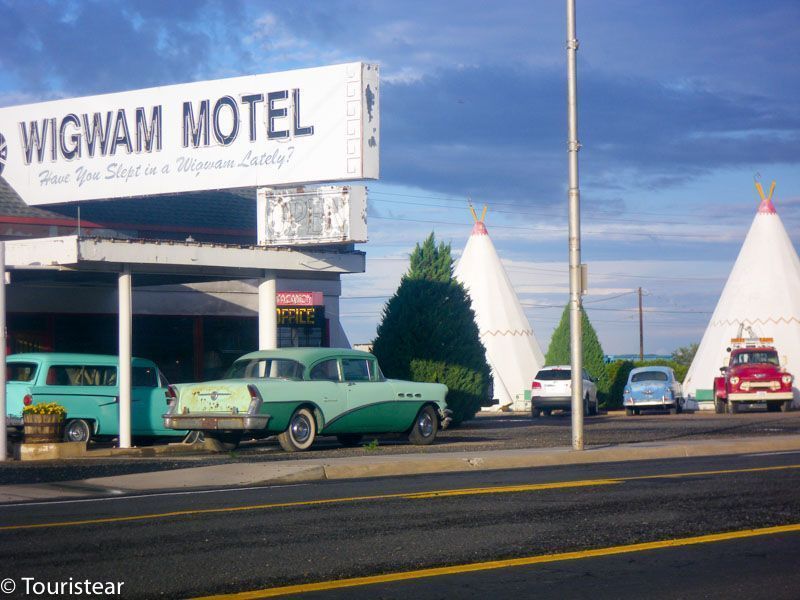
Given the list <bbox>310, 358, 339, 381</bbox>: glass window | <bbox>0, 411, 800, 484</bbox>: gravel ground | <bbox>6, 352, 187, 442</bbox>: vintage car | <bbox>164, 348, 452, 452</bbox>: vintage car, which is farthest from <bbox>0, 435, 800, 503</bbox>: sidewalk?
<bbox>6, 352, 187, 442</bbox>: vintage car

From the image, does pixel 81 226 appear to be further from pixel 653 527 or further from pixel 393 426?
pixel 653 527

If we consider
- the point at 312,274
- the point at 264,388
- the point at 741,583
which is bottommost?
the point at 741,583

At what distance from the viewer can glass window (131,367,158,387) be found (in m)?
19.6

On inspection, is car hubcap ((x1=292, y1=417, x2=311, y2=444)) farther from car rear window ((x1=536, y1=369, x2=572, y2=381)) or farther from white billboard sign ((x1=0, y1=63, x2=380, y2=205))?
car rear window ((x1=536, y1=369, x2=572, y2=381))

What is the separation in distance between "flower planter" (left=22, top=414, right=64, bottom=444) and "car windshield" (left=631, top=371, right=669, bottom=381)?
22109mm

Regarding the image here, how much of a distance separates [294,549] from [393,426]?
10517 millimetres

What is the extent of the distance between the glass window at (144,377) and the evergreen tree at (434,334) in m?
5.63

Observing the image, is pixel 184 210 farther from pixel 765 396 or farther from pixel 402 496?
pixel 402 496

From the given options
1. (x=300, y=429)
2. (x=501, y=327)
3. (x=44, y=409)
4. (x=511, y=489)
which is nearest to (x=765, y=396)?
(x=501, y=327)

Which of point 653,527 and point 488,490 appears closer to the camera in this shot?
point 653,527

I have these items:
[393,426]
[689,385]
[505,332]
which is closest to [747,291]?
[689,385]

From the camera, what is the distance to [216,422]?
52.3ft

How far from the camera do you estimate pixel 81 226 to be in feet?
83.8

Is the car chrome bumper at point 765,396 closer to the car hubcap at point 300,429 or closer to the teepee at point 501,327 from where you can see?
the teepee at point 501,327
